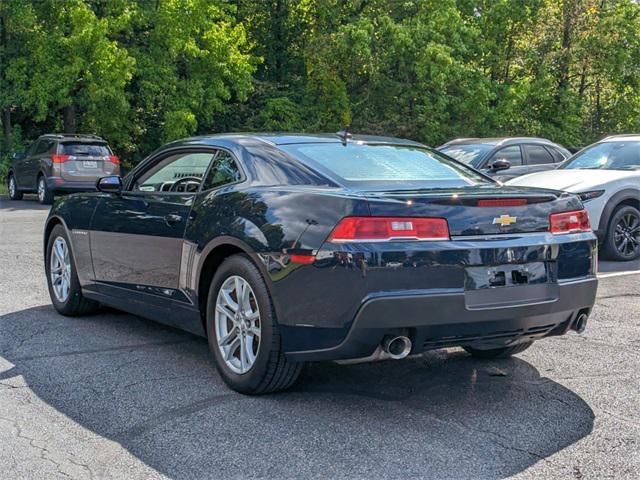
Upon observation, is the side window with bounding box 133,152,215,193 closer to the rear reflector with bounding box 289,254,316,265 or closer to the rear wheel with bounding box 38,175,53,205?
the rear reflector with bounding box 289,254,316,265

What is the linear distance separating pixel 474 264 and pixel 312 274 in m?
0.82

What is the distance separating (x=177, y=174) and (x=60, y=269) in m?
1.67

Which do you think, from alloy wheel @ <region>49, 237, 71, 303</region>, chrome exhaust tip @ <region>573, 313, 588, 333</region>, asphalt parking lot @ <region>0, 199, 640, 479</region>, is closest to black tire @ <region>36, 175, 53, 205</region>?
alloy wheel @ <region>49, 237, 71, 303</region>

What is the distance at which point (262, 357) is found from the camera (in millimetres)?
4555

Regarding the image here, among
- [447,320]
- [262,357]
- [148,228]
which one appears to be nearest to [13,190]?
[148,228]

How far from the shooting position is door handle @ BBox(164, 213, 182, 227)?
539 centimetres

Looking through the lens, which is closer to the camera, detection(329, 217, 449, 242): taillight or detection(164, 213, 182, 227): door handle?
detection(329, 217, 449, 242): taillight

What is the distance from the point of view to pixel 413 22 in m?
32.4

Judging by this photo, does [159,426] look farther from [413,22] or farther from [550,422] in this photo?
[413,22]

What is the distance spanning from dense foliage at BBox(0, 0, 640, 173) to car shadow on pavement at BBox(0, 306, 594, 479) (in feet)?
73.1

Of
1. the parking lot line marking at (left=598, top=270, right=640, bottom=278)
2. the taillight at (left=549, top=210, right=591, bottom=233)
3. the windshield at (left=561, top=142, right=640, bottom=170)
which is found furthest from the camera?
the windshield at (left=561, top=142, right=640, bottom=170)

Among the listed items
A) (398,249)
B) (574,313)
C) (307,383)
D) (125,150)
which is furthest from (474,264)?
(125,150)

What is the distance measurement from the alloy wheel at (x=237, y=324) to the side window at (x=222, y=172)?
2.33 ft

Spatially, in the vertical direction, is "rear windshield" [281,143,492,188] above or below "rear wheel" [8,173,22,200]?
above
